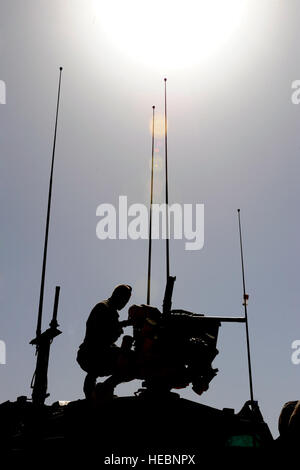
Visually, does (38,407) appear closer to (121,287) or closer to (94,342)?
(94,342)

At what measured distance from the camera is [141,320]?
306 inches

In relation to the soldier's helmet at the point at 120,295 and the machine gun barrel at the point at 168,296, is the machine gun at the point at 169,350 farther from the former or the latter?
the soldier's helmet at the point at 120,295

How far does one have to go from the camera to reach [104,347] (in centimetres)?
762

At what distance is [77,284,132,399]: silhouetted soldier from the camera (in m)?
7.48

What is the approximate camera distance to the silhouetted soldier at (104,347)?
295 inches

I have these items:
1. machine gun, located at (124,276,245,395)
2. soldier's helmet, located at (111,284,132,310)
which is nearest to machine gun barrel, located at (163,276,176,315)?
machine gun, located at (124,276,245,395)

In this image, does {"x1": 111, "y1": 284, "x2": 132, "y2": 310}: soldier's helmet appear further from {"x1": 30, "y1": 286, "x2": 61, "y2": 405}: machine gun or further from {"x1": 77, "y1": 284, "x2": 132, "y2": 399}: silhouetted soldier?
{"x1": 30, "y1": 286, "x2": 61, "y2": 405}: machine gun

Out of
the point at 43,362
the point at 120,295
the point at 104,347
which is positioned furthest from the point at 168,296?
the point at 43,362

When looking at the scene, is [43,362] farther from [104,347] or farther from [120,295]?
[120,295]

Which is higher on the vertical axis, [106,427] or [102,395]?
[102,395]

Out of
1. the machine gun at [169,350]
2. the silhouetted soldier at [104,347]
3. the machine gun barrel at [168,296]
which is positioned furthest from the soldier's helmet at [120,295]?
the machine gun barrel at [168,296]
